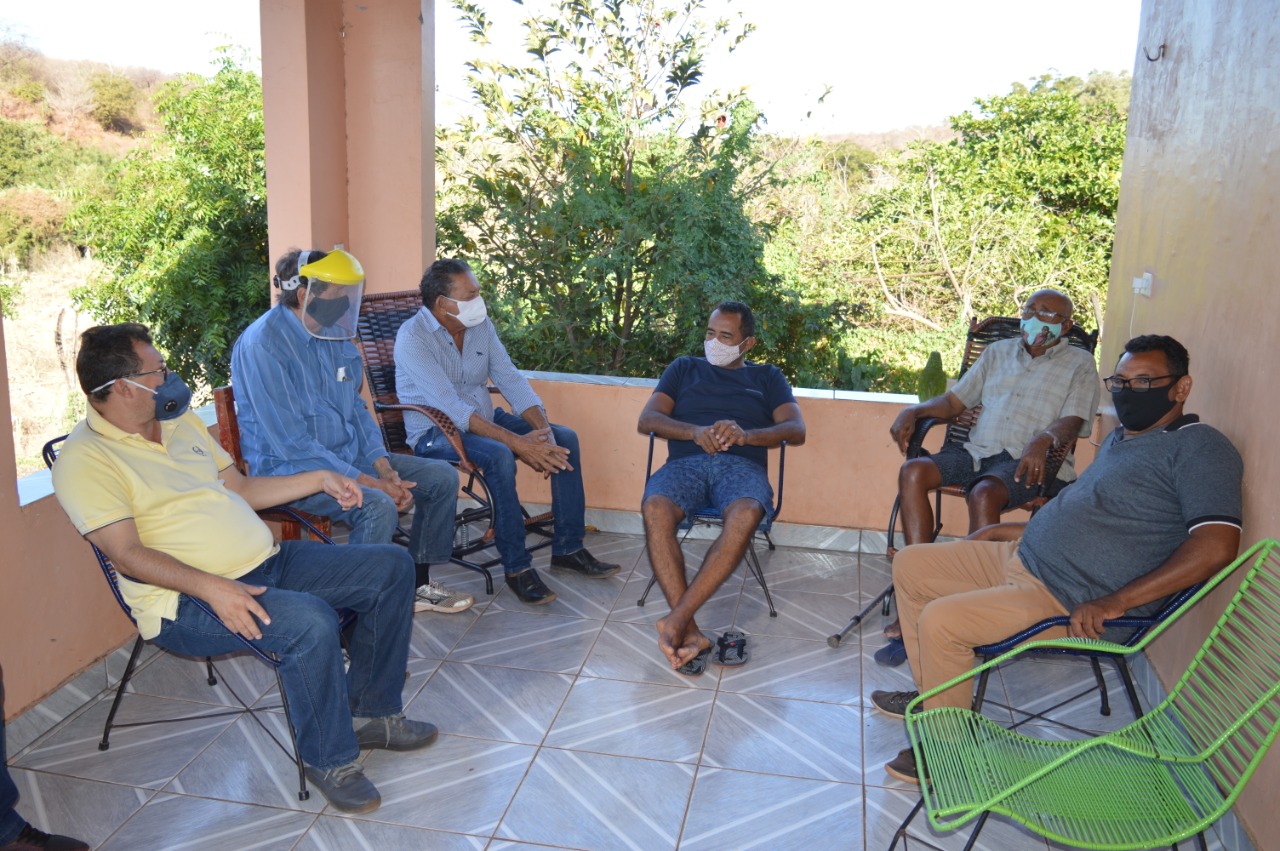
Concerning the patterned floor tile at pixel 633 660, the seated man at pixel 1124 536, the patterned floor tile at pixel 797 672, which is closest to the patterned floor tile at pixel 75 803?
the patterned floor tile at pixel 633 660

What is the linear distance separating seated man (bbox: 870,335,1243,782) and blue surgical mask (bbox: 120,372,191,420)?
2128 millimetres

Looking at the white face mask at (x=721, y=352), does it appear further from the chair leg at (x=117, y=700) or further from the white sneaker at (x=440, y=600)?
the chair leg at (x=117, y=700)

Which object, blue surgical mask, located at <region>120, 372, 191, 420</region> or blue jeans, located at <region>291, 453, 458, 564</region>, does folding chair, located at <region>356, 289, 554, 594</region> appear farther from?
blue surgical mask, located at <region>120, 372, 191, 420</region>

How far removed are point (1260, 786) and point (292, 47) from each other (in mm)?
4552

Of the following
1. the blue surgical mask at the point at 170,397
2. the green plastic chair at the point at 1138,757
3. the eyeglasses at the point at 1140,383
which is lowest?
the green plastic chair at the point at 1138,757

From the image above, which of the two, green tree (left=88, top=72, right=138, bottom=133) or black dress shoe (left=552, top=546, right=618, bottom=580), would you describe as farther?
green tree (left=88, top=72, right=138, bottom=133)

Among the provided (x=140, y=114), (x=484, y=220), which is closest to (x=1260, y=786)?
(x=484, y=220)

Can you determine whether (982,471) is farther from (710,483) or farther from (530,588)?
(530,588)

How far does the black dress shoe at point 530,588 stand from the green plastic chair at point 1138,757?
1995 mm

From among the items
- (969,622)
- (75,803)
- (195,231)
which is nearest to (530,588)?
→ (75,803)

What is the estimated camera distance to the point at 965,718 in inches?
96.6

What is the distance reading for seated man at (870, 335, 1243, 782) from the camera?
2.55 m

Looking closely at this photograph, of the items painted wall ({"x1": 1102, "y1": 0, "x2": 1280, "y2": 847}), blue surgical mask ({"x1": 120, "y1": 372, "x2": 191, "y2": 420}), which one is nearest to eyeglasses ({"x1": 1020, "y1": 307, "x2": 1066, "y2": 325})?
painted wall ({"x1": 1102, "y1": 0, "x2": 1280, "y2": 847})

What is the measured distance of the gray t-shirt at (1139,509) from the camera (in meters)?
2.57
